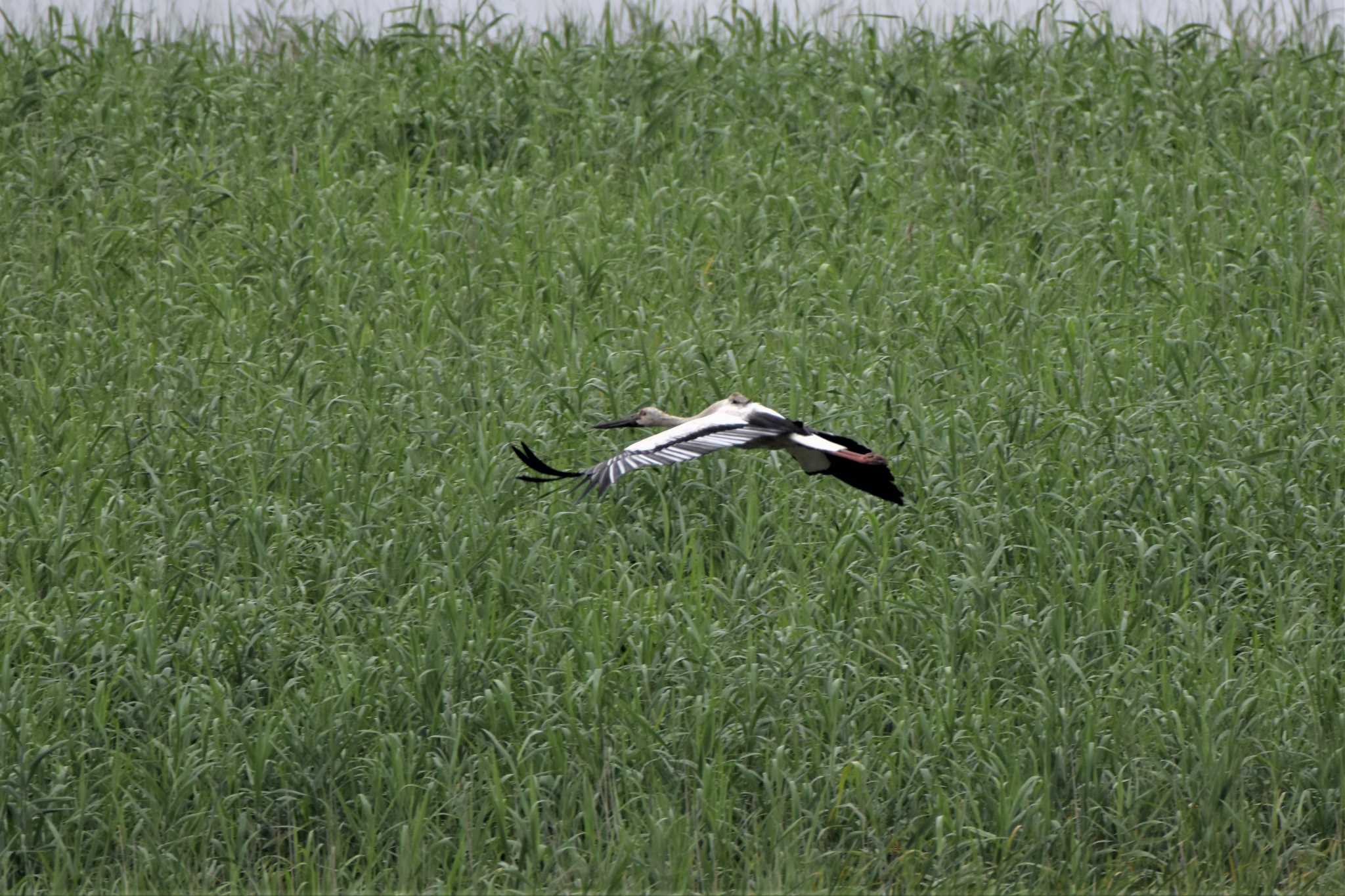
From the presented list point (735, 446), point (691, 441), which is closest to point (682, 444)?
point (691, 441)

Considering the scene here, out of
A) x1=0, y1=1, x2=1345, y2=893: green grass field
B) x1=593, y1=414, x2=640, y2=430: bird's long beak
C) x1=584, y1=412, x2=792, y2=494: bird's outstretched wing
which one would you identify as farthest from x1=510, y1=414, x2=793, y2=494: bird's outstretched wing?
x1=0, y1=1, x2=1345, y2=893: green grass field

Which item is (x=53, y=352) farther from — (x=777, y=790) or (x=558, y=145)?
(x=777, y=790)

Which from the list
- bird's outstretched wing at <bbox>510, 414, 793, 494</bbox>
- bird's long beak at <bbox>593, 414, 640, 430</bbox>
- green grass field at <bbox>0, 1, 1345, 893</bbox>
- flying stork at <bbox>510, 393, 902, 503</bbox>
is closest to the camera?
bird's outstretched wing at <bbox>510, 414, 793, 494</bbox>

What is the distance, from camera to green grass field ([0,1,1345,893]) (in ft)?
17.9

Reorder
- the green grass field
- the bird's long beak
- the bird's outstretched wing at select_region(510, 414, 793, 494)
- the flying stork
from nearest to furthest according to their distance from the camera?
the bird's outstretched wing at select_region(510, 414, 793, 494) < the flying stork < the green grass field < the bird's long beak

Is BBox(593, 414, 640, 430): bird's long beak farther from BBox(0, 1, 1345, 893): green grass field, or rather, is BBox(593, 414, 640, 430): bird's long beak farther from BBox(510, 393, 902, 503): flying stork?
BBox(0, 1, 1345, 893): green grass field

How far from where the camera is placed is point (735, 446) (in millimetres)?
5520

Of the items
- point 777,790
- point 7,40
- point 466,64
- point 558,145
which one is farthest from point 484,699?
point 7,40

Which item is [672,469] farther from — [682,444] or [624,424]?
[682,444]

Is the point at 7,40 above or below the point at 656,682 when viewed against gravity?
above

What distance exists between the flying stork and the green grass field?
1.44ft

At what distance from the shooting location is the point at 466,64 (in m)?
10.3

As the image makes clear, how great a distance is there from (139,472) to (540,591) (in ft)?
5.35

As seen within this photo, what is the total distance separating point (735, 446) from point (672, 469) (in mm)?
1346
